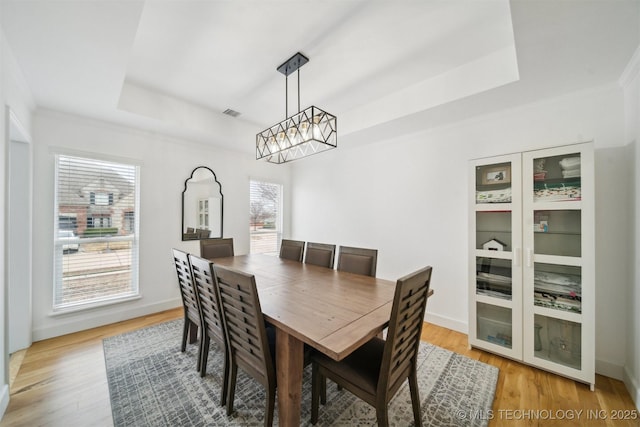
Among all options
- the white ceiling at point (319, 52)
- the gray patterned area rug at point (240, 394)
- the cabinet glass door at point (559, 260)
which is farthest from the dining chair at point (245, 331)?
the cabinet glass door at point (559, 260)

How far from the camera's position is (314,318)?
4.68 ft

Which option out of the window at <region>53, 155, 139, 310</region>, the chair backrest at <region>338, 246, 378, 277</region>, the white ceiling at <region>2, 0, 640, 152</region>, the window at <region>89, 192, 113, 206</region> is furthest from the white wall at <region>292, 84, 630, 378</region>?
the window at <region>89, 192, 113, 206</region>

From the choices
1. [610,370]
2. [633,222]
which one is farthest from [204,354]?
[633,222]

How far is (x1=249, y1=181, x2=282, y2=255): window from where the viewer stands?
14.7 ft

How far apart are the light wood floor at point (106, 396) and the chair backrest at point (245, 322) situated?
991mm

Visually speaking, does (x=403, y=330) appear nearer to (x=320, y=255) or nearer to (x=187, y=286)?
(x=320, y=255)

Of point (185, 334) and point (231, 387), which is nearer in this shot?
point (231, 387)

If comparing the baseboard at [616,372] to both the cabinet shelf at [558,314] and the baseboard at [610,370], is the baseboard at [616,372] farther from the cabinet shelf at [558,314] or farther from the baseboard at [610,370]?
the cabinet shelf at [558,314]

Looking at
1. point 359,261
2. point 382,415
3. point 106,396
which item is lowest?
point 106,396

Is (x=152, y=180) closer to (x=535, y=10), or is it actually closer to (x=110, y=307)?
(x=110, y=307)

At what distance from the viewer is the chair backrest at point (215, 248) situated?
3.16m

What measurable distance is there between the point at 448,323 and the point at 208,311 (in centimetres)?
266

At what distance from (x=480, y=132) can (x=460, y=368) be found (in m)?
2.38

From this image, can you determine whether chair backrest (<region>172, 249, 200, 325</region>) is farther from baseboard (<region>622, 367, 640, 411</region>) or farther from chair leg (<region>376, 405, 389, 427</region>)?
baseboard (<region>622, 367, 640, 411</region>)
